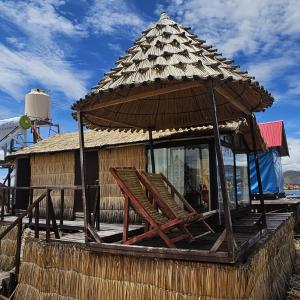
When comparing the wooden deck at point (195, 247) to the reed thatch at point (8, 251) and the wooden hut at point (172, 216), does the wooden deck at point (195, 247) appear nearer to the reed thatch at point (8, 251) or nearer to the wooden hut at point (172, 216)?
the wooden hut at point (172, 216)

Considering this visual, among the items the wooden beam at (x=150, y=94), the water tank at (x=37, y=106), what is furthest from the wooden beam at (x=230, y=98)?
the water tank at (x=37, y=106)

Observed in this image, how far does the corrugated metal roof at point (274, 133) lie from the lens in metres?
17.7

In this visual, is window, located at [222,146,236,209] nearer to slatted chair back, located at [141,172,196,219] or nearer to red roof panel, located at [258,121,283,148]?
slatted chair back, located at [141,172,196,219]

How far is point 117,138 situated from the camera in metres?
10.9

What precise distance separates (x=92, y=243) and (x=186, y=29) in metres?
3.80


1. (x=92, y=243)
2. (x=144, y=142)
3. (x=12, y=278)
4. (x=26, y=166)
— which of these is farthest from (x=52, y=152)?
(x=92, y=243)

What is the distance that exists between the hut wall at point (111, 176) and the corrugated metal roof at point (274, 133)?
373 inches

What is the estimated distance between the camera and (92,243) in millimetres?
5168

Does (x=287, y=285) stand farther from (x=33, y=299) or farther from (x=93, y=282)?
(x=33, y=299)

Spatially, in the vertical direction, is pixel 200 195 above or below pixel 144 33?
below

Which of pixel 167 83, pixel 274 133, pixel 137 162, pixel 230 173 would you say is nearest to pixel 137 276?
pixel 167 83

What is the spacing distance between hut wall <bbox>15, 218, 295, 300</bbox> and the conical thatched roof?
7.48 ft

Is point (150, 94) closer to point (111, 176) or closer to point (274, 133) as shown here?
point (111, 176)

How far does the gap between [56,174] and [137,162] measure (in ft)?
11.6
